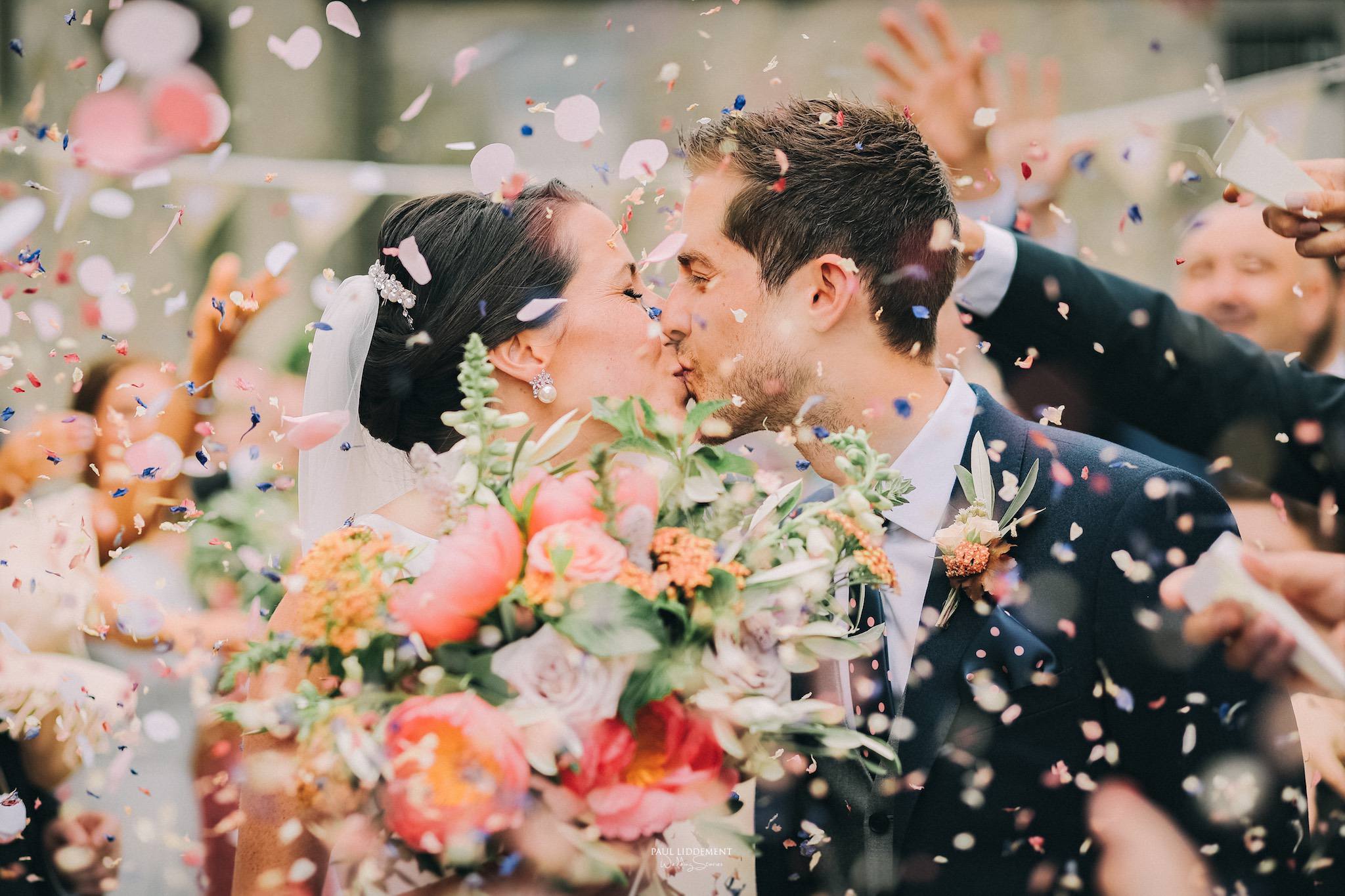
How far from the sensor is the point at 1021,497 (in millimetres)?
2252

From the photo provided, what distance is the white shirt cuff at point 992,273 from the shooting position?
2789 millimetres

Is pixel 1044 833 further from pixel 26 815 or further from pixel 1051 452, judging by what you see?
pixel 26 815

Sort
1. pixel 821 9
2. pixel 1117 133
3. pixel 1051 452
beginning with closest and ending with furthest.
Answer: pixel 1051 452, pixel 1117 133, pixel 821 9

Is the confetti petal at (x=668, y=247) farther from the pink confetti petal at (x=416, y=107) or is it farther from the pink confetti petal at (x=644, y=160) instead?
the pink confetti petal at (x=416, y=107)

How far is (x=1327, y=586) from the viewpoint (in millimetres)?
1687

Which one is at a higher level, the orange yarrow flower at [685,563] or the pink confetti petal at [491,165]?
the pink confetti petal at [491,165]

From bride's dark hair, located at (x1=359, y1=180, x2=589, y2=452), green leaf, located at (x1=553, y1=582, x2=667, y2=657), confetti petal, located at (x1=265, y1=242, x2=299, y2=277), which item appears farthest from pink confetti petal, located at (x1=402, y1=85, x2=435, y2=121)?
green leaf, located at (x1=553, y1=582, x2=667, y2=657)

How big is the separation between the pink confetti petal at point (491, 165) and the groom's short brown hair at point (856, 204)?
620mm

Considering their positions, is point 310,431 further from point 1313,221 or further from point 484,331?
point 1313,221

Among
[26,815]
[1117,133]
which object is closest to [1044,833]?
[26,815]

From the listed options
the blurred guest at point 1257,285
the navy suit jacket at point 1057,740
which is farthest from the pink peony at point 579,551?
the blurred guest at point 1257,285

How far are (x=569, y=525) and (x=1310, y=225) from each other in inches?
60.0

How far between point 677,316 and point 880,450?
2.02ft

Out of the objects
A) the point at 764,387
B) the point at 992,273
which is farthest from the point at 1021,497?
the point at 992,273
